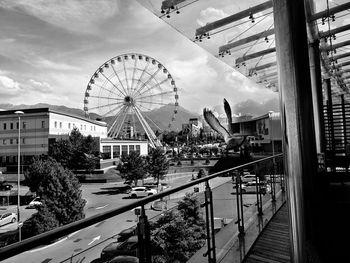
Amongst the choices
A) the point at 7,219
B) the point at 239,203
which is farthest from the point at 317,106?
the point at 7,219

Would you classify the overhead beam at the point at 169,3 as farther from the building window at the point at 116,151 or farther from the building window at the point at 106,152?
the building window at the point at 116,151

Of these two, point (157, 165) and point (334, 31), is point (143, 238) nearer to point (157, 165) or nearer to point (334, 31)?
point (334, 31)

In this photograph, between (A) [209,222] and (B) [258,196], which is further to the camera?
(B) [258,196]

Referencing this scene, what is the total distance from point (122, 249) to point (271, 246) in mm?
2290

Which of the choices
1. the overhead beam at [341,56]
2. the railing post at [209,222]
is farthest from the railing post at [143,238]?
the overhead beam at [341,56]

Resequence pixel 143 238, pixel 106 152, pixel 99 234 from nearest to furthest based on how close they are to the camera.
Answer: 1. pixel 99 234
2. pixel 143 238
3. pixel 106 152

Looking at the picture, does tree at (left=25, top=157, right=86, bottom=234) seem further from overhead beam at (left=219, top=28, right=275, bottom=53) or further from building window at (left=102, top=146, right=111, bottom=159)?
building window at (left=102, top=146, right=111, bottom=159)

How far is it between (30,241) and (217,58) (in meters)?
7.31

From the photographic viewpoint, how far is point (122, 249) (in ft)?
6.04

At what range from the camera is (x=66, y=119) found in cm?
6000

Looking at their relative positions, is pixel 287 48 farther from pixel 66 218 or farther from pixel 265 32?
pixel 66 218

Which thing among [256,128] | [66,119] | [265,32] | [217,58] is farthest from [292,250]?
[256,128]

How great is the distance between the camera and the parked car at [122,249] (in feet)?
5.41

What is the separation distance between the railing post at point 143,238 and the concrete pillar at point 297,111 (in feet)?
3.18
